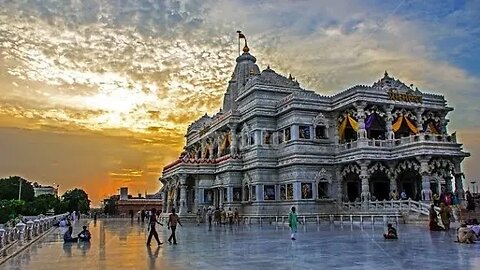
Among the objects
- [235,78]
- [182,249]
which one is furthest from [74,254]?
[235,78]

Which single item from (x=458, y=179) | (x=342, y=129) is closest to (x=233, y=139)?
(x=342, y=129)

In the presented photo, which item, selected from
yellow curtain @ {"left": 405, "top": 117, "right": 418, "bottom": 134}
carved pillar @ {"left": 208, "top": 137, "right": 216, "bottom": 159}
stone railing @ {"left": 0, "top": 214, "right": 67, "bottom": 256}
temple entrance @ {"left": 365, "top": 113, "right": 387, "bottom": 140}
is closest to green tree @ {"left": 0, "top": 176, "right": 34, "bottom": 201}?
carved pillar @ {"left": 208, "top": 137, "right": 216, "bottom": 159}

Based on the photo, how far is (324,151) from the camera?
42938 millimetres

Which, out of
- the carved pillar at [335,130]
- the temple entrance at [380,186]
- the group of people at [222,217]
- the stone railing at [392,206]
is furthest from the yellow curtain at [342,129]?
the group of people at [222,217]

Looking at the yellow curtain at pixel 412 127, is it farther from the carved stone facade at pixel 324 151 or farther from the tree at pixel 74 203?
the tree at pixel 74 203

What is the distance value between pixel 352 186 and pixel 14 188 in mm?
67777

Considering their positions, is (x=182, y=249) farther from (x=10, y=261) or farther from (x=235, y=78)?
(x=235, y=78)

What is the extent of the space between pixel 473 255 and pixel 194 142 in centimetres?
5170

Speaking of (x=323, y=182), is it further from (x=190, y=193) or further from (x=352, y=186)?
(x=190, y=193)

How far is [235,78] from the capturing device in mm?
58000

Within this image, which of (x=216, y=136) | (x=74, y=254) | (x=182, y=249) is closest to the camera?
(x=74, y=254)

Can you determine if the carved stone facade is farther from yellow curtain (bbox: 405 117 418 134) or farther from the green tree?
the green tree

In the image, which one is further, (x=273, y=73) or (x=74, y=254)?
(x=273, y=73)

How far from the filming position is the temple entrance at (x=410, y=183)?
42.6m
